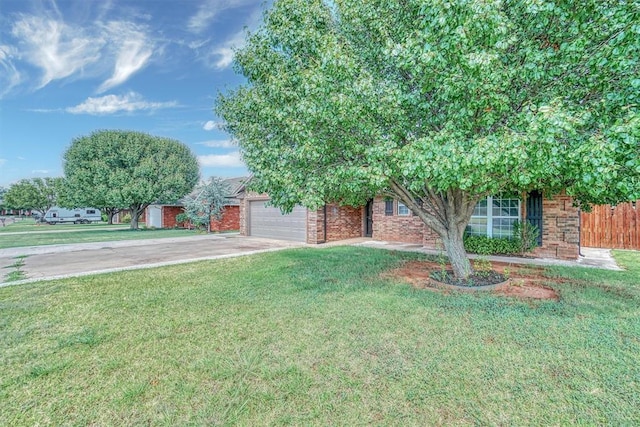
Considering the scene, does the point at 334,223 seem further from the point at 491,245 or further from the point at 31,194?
the point at 31,194

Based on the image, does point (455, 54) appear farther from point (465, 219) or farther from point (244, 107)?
point (244, 107)

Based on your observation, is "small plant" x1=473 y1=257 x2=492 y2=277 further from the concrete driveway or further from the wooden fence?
the concrete driveway

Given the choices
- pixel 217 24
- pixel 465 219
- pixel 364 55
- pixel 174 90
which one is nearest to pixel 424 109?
pixel 364 55

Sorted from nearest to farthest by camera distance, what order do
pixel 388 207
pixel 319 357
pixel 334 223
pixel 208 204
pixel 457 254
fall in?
pixel 319 357
pixel 457 254
pixel 388 207
pixel 334 223
pixel 208 204

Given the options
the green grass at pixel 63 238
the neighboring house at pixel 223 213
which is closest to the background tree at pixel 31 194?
the neighboring house at pixel 223 213

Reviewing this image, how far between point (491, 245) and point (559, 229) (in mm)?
1912

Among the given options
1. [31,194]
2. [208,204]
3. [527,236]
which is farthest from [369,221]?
[31,194]

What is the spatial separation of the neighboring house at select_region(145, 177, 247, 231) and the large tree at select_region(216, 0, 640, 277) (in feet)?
47.6

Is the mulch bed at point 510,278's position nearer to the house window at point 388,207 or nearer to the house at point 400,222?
the house at point 400,222

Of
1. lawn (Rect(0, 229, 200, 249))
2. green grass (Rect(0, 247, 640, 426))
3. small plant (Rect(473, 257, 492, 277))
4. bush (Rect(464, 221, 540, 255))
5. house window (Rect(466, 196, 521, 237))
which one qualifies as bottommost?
green grass (Rect(0, 247, 640, 426))

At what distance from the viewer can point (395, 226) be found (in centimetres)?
1390

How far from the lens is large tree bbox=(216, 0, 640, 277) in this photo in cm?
390

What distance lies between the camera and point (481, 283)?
20.4 feet

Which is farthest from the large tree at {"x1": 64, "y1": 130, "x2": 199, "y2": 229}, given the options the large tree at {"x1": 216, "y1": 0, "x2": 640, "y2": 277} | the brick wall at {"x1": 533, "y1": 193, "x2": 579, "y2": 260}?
the brick wall at {"x1": 533, "y1": 193, "x2": 579, "y2": 260}
